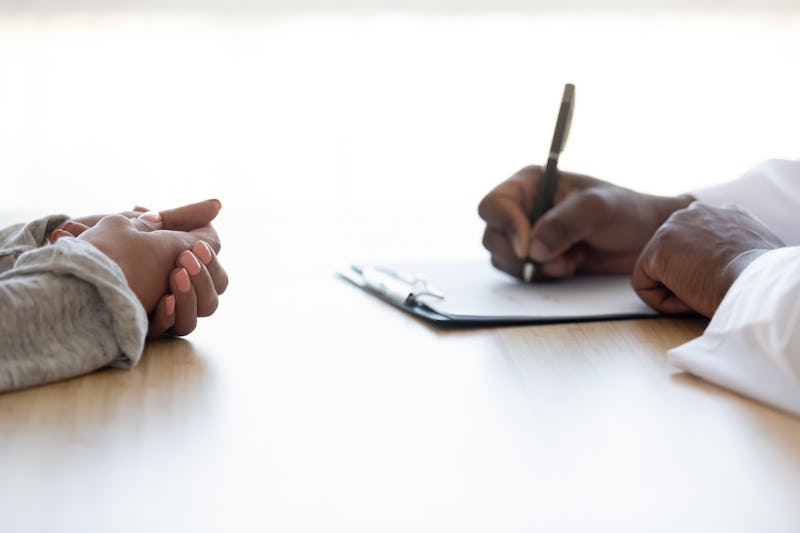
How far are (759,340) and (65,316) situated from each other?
0.50m

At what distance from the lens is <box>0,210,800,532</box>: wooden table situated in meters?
0.69

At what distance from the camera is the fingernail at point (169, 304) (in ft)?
3.14

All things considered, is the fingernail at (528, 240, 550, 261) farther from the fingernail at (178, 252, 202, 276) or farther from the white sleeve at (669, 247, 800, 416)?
the fingernail at (178, 252, 202, 276)

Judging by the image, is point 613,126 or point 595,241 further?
point 613,126

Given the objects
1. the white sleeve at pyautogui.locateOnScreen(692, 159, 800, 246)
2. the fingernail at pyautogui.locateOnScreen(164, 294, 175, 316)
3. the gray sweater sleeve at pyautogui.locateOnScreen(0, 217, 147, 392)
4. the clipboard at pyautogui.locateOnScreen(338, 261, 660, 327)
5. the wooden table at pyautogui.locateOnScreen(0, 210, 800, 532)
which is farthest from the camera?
the white sleeve at pyautogui.locateOnScreen(692, 159, 800, 246)

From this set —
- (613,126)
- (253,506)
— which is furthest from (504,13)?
(253,506)

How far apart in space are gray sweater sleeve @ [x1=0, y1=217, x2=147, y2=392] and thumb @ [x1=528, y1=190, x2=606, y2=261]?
1.56 ft

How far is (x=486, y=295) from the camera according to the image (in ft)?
3.86

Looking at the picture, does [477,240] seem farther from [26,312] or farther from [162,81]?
[162,81]

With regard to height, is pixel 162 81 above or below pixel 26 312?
below

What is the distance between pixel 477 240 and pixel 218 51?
1.07 m

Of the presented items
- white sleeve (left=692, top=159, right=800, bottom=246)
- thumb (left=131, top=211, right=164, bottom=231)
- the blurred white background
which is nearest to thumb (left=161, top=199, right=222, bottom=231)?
thumb (left=131, top=211, right=164, bottom=231)

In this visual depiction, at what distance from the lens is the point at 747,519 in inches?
27.5

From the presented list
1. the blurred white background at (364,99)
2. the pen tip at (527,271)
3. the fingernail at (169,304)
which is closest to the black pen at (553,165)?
the pen tip at (527,271)
